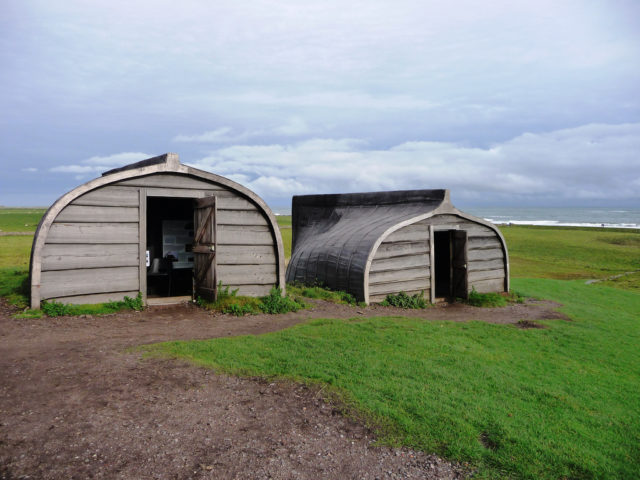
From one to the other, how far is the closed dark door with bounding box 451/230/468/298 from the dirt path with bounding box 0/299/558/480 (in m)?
10.8

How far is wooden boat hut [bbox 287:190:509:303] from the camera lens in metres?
13.8

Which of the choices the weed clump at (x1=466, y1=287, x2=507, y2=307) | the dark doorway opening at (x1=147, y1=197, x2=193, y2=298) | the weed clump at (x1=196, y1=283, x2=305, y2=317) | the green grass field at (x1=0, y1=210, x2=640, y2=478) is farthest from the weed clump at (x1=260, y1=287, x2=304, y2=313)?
the weed clump at (x1=466, y1=287, x2=507, y2=307)

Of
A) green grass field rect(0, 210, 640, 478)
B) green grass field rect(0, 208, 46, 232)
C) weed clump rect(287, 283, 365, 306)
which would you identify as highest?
green grass field rect(0, 208, 46, 232)

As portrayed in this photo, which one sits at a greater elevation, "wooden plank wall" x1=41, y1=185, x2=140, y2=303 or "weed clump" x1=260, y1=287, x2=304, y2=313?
"wooden plank wall" x1=41, y1=185, x2=140, y2=303

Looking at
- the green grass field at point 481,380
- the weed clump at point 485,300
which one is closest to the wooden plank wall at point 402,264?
the weed clump at point 485,300

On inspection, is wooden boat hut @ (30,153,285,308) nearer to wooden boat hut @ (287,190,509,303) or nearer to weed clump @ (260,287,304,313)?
weed clump @ (260,287,304,313)

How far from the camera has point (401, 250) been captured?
14.3 metres

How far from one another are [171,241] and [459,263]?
380 inches

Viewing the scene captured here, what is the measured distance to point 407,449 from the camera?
4.79 m

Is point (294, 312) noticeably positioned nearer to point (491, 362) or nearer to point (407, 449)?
point (491, 362)

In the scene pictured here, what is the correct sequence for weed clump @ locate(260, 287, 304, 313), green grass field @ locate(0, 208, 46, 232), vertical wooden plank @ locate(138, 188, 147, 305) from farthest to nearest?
1. green grass field @ locate(0, 208, 46, 232)
2. weed clump @ locate(260, 287, 304, 313)
3. vertical wooden plank @ locate(138, 188, 147, 305)

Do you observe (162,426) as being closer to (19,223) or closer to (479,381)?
(479,381)

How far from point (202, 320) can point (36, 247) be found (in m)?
3.90

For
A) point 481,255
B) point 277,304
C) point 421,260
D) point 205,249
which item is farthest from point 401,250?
point 205,249
